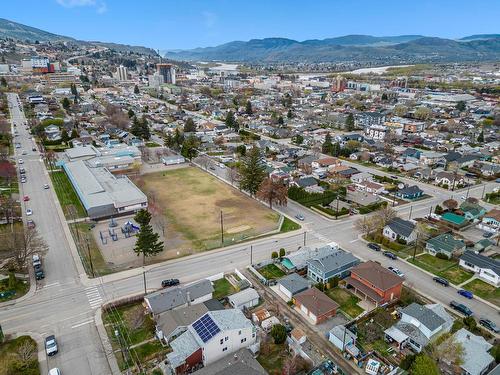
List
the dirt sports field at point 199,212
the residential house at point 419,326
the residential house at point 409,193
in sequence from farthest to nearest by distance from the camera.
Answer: the residential house at point 409,193 < the dirt sports field at point 199,212 < the residential house at point 419,326

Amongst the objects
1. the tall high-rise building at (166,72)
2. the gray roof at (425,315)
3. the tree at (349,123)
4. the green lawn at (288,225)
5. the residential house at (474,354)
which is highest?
the tall high-rise building at (166,72)

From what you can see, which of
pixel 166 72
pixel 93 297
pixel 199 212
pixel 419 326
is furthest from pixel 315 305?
pixel 166 72

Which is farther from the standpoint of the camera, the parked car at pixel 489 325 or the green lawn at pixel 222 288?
the green lawn at pixel 222 288

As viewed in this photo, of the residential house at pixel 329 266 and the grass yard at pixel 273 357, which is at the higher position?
the residential house at pixel 329 266

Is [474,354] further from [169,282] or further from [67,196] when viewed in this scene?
[67,196]

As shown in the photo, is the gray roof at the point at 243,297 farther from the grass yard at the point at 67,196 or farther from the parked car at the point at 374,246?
the grass yard at the point at 67,196

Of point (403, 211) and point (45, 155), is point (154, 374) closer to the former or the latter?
point (403, 211)

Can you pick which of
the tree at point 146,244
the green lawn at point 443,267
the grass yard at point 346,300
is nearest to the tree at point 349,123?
the green lawn at point 443,267
